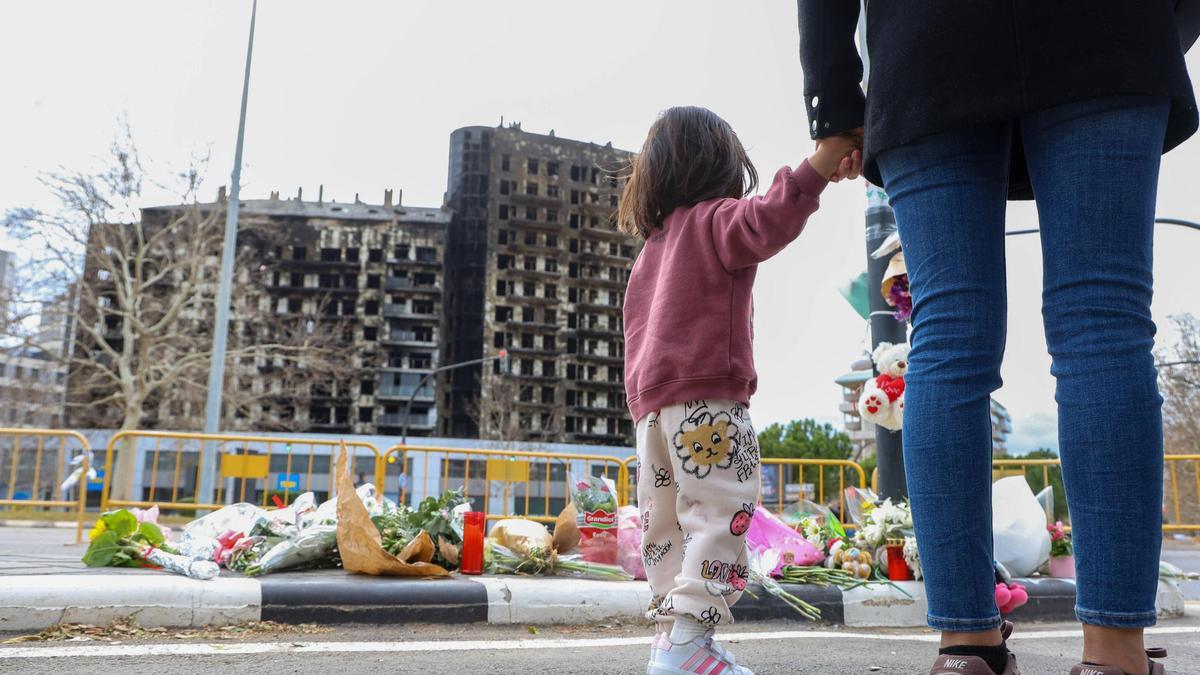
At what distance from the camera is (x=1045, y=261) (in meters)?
1.63

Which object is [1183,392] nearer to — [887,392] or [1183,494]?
[1183,494]

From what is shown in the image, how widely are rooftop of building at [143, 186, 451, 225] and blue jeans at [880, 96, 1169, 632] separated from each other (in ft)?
255

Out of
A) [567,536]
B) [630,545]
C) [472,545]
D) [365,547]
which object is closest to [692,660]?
[365,547]

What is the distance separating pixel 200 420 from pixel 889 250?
37698mm

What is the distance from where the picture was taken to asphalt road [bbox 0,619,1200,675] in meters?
2.44

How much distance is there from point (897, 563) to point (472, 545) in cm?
217

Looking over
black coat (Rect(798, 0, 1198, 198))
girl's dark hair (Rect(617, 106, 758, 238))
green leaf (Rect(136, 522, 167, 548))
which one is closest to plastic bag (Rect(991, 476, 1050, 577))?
girl's dark hair (Rect(617, 106, 758, 238))

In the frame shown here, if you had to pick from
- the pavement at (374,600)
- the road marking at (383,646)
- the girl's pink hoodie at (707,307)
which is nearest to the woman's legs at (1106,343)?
the girl's pink hoodie at (707,307)

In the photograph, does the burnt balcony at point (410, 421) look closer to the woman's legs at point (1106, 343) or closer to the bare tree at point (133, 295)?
the bare tree at point (133, 295)

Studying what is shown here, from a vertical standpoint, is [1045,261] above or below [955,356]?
above

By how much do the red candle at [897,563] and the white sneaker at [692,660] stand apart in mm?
2624

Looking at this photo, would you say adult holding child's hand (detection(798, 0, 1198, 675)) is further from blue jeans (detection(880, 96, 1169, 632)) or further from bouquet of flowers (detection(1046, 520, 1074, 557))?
bouquet of flowers (detection(1046, 520, 1074, 557))

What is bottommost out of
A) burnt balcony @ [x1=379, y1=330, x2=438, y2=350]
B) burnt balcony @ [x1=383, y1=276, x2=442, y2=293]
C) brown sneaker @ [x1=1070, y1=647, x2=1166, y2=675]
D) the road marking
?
the road marking

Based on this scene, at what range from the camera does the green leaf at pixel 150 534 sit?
4.50m
